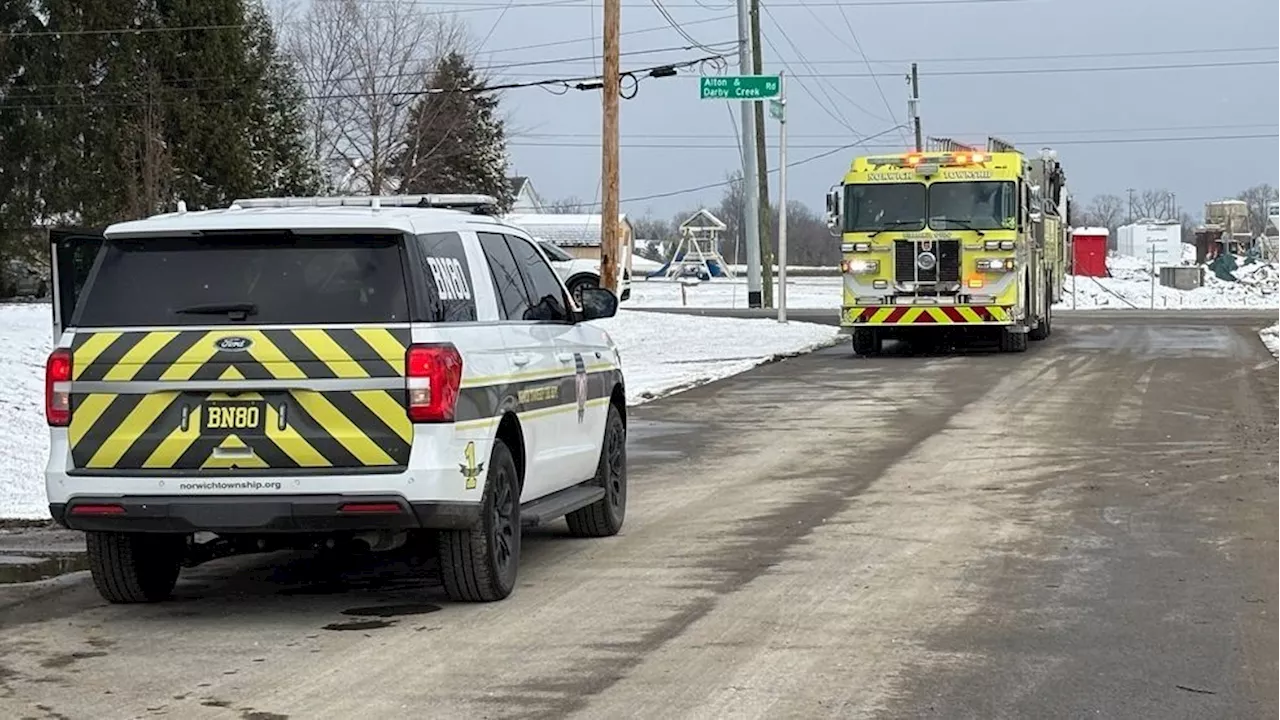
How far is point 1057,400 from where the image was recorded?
19391 mm

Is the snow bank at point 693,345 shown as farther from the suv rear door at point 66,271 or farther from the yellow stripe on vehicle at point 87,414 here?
the yellow stripe on vehicle at point 87,414

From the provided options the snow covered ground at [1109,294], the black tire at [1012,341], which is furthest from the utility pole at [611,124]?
the snow covered ground at [1109,294]

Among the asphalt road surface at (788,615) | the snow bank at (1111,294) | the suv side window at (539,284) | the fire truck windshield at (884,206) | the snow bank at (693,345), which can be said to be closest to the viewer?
the asphalt road surface at (788,615)

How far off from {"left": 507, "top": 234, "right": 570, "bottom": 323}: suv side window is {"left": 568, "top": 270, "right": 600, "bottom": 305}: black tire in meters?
0.19

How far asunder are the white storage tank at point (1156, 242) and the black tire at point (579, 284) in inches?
2560

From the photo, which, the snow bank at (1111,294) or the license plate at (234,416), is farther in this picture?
the snow bank at (1111,294)

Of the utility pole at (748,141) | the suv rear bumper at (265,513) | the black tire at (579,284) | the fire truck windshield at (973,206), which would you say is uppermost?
the utility pole at (748,141)

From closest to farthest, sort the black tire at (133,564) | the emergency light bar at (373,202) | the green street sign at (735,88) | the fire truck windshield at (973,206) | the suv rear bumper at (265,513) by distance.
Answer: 1. the suv rear bumper at (265,513)
2. the black tire at (133,564)
3. the emergency light bar at (373,202)
4. the fire truck windshield at (973,206)
5. the green street sign at (735,88)

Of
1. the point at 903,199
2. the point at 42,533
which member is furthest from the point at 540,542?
the point at 903,199

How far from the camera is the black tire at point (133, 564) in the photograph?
8281 millimetres

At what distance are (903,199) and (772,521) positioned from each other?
1665 centimetres

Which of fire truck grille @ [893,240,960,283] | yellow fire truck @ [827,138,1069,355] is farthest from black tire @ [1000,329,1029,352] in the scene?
fire truck grille @ [893,240,960,283]

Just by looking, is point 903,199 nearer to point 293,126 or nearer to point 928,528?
point 928,528

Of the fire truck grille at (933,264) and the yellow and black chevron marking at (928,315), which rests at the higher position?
the fire truck grille at (933,264)
